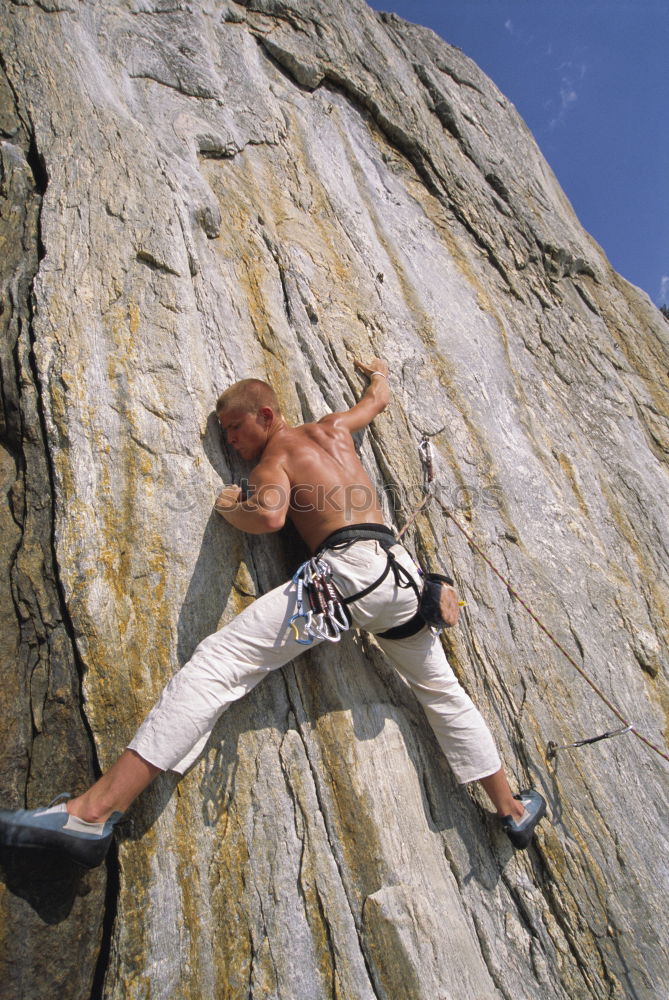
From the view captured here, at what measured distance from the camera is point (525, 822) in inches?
130

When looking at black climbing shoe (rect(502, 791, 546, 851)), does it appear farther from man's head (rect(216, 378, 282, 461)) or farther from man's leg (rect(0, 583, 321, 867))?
man's head (rect(216, 378, 282, 461))

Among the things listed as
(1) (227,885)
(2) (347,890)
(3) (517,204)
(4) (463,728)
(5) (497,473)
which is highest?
(3) (517,204)

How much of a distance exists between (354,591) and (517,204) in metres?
6.70

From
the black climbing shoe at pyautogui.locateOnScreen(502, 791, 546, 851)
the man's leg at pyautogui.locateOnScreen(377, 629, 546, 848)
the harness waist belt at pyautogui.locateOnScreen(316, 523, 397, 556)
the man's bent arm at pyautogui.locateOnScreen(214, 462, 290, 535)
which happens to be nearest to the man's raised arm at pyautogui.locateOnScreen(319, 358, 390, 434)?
the man's bent arm at pyautogui.locateOnScreen(214, 462, 290, 535)

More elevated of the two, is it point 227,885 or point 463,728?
point 463,728

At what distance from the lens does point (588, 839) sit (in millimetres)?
3486

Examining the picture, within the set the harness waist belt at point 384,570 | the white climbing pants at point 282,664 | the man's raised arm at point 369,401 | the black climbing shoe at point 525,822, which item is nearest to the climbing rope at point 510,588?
the black climbing shoe at point 525,822

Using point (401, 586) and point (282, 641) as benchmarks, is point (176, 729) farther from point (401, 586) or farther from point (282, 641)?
point (401, 586)

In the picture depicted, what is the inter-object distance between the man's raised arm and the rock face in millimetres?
165

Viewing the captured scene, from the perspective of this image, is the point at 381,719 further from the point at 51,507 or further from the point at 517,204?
the point at 517,204

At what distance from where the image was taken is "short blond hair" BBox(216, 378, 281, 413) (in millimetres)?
3820

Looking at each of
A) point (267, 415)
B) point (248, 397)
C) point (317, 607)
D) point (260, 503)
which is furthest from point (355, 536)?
point (248, 397)

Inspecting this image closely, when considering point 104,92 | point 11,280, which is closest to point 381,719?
point 11,280

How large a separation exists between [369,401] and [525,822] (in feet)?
10.2
